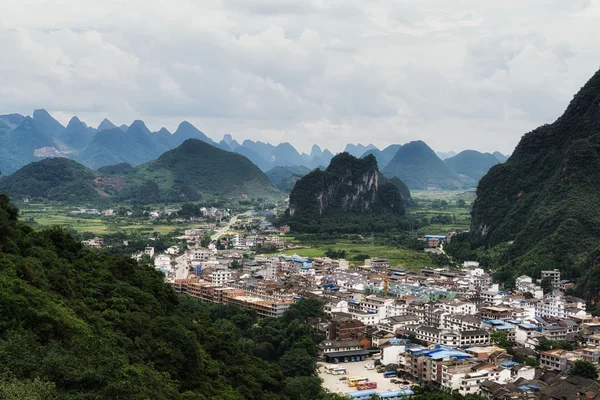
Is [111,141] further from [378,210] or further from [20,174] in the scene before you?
[378,210]

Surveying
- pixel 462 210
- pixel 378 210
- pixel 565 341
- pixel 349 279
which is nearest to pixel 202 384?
pixel 565 341

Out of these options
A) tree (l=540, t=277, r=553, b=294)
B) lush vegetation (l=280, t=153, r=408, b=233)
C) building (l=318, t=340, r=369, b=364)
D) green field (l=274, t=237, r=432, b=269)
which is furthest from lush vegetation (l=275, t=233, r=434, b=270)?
building (l=318, t=340, r=369, b=364)

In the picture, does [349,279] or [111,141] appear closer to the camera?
[349,279]

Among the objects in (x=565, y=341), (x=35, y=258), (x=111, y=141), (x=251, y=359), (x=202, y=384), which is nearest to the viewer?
(x=202, y=384)

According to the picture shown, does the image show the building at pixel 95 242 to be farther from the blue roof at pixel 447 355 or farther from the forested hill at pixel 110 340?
the blue roof at pixel 447 355

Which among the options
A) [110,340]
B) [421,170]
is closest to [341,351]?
[110,340]

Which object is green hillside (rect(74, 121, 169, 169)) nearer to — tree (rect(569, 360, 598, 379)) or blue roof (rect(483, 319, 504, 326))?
blue roof (rect(483, 319, 504, 326))

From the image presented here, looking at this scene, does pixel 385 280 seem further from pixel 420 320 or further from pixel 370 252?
pixel 370 252
